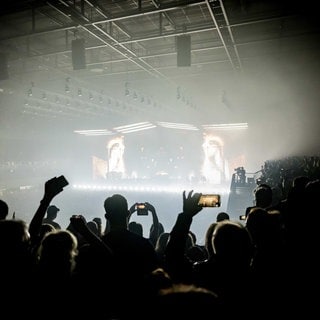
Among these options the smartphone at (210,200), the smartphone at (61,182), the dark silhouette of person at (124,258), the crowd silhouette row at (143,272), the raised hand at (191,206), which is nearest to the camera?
the crowd silhouette row at (143,272)

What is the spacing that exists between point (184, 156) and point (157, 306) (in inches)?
996

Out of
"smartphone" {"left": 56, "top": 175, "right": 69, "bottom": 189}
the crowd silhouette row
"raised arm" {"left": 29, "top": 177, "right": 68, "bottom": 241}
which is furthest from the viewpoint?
"smartphone" {"left": 56, "top": 175, "right": 69, "bottom": 189}

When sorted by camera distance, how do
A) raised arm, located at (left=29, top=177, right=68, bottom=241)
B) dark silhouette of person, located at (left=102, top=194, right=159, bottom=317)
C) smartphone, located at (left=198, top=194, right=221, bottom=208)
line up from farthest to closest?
smartphone, located at (left=198, top=194, right=221, bottom=208) < raised arm, located at (left=29, top=177, right=68, bottom=241) < dark silhouette of person, located at (left=102, top=194, right=159, bottom=317)

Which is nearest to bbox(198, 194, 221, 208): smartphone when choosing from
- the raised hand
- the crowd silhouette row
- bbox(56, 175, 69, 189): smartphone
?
the crowd silhouette row

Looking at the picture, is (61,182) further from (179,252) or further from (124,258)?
(179,252)

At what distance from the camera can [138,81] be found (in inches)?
718

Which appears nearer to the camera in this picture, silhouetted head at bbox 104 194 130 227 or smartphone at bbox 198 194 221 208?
silhouetted head at bbox 104 194 130 227

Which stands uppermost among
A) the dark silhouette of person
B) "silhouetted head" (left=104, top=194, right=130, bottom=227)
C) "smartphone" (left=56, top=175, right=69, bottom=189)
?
"smartphone" (left=56, top=175, right=69, bottom=189)

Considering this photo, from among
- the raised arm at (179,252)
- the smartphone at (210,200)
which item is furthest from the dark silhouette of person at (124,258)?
the smartphone at (210,200)

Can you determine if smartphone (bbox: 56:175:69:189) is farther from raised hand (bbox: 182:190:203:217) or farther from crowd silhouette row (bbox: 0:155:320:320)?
raised hand (bbox: 182:190:203:217)

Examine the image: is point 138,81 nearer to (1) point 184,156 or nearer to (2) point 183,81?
(2) point 183,81

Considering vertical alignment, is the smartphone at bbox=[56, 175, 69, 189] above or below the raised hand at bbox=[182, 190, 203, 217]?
above

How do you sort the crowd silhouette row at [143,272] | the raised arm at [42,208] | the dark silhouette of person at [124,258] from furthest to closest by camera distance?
the raised arm at [42,208], the dark silhouette of person at [124,258], the crowd silhouette row at [143,272]

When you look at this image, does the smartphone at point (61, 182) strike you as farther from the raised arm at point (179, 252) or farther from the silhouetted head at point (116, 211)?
the raised arm at point (179, 252)
